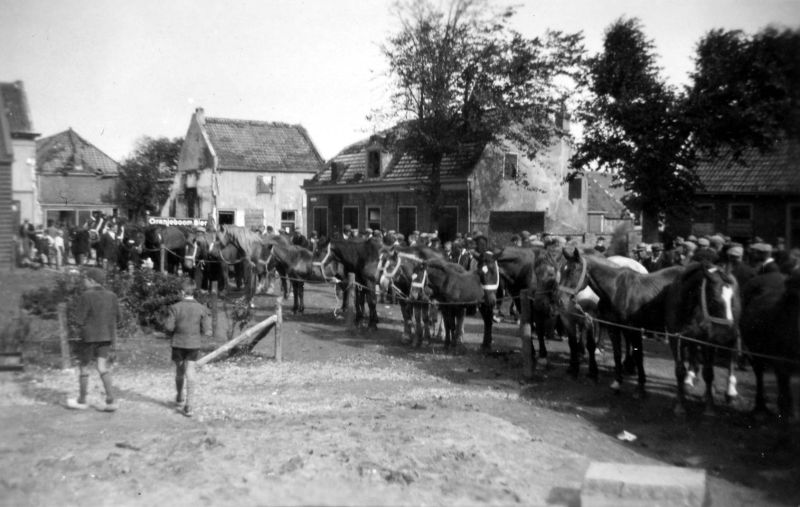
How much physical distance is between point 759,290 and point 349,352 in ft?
24.1

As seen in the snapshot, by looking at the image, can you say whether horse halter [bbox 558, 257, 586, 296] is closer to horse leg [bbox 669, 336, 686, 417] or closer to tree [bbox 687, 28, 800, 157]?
horse leg [bbox 669, 336, 686, 417]

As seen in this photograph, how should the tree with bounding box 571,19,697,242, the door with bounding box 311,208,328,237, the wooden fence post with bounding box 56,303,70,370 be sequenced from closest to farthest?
the wooden fence post with bounding box 56,303,70,370
the tree with bounding box 571,19,697,242
the door with bounding box 311,208,328,237

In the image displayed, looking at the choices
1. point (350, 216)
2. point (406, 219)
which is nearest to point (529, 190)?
point (406, 219)

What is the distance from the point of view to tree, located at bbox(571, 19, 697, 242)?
78.7 ft

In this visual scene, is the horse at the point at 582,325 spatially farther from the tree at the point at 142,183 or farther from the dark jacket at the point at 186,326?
the tree at the point at 142,183

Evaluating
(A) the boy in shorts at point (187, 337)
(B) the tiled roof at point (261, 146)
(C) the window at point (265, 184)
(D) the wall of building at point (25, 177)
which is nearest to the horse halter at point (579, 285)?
(A) the boy in shorts at point (187, 337)

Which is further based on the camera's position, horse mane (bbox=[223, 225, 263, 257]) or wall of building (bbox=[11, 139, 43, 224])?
wall of building (bbox=[11, 139, 43, 224])

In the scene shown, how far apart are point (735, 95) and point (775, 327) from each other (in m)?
14.6

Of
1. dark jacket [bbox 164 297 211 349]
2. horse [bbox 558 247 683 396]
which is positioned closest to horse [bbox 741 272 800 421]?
horse [bbox 558 247 683 396]

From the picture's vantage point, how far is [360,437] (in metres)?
8.09

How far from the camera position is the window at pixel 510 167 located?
1244 inches

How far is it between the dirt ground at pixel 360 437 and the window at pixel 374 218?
23014 millimetres

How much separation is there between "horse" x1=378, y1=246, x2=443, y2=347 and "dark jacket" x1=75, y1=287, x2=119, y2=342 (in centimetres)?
615

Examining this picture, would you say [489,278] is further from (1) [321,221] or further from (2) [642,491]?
(1) [321,221]
